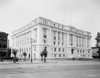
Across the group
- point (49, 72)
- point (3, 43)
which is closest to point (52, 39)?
point (3, 43)

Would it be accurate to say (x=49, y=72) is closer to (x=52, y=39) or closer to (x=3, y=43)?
(x=52, y=39)

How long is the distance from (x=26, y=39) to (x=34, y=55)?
52.8 ft

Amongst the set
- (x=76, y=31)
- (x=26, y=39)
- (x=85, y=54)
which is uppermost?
(x=76, y=31)

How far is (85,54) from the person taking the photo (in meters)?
91.4

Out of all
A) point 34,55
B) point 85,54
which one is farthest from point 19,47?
point 85,54

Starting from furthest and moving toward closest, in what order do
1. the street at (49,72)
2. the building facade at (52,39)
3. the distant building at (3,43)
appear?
the building facade at (52,39) → the distant building at (3,43) → the street at (49,72)

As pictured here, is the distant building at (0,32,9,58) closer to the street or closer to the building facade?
the building facade

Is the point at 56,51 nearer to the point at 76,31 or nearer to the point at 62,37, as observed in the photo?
the point at 62,37

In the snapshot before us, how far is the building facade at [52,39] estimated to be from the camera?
63.9 m

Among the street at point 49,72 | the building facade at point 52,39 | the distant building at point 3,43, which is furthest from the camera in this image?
the building facade at point 52,39

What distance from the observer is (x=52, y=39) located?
6944cm

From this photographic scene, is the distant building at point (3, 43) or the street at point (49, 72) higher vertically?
the distant building at point (3, 43)

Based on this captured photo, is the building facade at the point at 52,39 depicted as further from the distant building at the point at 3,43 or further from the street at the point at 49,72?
the street at the point at 49,72

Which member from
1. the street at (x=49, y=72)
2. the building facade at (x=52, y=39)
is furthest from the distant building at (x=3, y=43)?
the street at (x=49, y=72)
